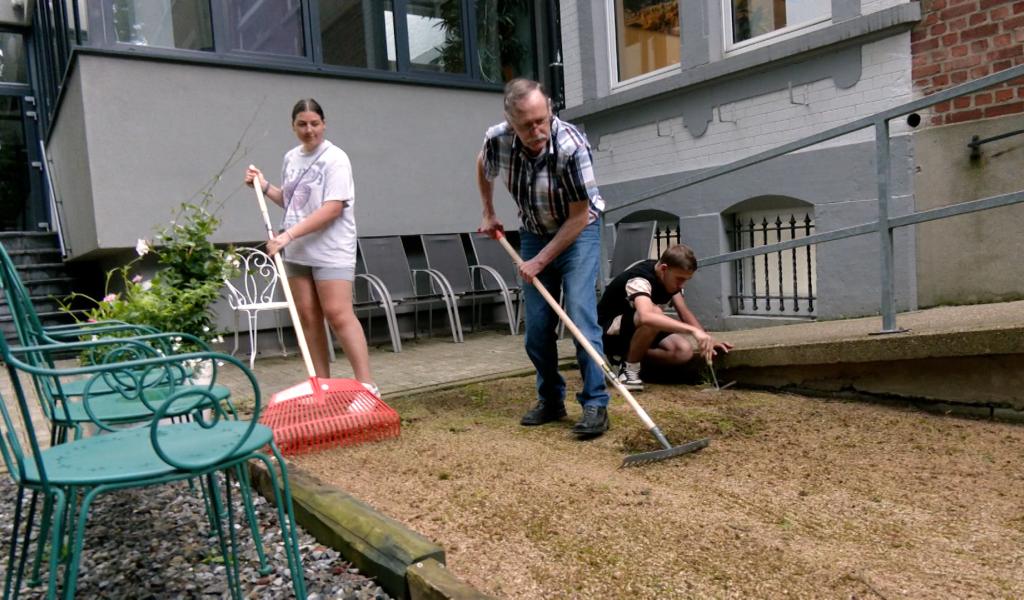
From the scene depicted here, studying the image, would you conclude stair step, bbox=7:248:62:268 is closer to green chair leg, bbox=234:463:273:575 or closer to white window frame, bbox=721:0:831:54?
white window frame, bbox=721:0:831:54

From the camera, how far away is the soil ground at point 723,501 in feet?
6.02

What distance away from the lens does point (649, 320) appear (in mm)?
3887

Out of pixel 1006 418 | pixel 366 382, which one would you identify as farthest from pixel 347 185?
pixel 1006 418

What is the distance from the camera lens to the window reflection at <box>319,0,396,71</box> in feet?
23.7

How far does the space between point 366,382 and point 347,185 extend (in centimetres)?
96

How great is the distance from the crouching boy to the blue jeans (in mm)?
542

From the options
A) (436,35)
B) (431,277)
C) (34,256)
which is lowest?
(431,277)

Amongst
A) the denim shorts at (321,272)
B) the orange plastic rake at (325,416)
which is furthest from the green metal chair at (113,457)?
the denim shorts at (321,272)

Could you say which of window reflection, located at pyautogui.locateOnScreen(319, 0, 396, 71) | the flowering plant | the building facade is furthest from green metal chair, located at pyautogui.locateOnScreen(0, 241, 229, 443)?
window reflection, located at pyautogui.locateOnScreen(319, 0, 396, 71)

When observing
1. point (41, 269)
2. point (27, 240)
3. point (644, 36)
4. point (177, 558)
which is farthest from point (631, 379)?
point (27, 240)

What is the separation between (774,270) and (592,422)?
128 inches

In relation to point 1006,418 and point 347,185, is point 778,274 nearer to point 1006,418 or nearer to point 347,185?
point 1006,418

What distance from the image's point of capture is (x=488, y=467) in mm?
2822

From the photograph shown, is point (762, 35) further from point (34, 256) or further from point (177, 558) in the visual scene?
point (34, 256)
